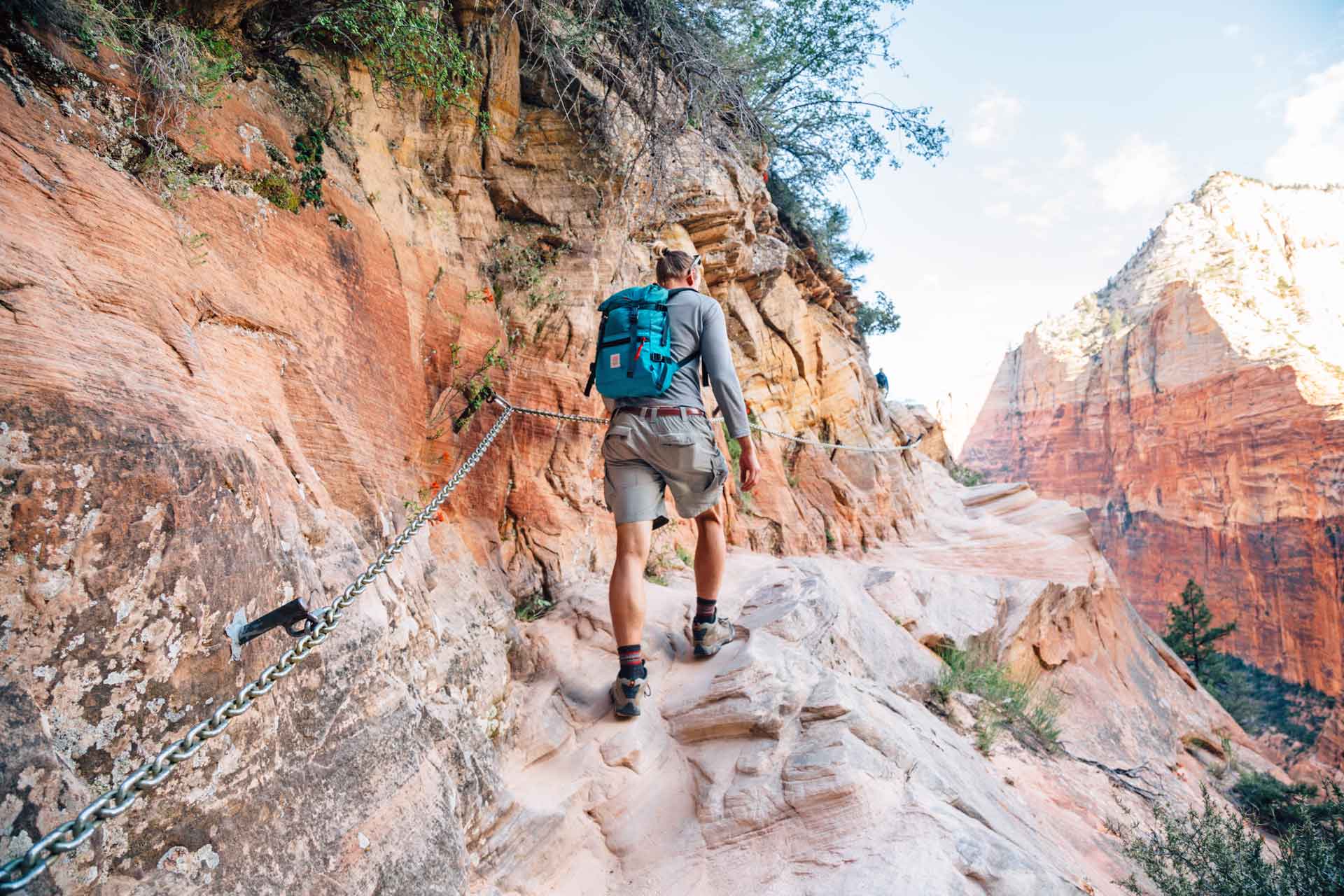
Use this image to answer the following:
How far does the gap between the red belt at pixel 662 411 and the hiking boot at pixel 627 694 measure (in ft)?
3.58

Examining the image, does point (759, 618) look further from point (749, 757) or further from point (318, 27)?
point (318, 27)

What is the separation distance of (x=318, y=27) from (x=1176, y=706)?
37.8 ft

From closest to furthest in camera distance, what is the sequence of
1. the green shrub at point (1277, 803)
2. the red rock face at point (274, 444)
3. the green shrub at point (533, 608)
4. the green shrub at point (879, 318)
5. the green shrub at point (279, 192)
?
the red rock face at point (274, 444) < the green shrub at point (279, 192) < the green shrub at point (533, 608) < the green shrub at point (1277, 803) < the green shrub at point (879, 318)

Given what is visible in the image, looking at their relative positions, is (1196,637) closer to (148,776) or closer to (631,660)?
(631,660)

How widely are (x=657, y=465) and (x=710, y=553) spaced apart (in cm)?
55

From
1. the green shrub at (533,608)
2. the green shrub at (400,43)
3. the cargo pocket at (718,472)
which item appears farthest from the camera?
the green shrub at (533,608)

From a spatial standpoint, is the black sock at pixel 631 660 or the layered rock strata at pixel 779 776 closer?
the layered rock strata at pixel 779 776

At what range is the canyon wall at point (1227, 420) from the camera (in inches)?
1348

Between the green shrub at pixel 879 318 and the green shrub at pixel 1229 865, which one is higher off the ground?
the green shrub at pixel 879 318

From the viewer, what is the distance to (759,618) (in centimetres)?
395

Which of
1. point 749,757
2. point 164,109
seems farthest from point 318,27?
point 749,757

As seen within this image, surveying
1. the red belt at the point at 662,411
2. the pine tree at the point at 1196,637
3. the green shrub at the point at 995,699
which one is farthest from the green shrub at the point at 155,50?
the pine tree at the point at 1196,637

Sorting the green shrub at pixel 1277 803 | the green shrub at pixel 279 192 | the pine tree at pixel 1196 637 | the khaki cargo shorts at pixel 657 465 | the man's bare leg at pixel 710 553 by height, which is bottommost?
the pine tree at pixel 1196 637

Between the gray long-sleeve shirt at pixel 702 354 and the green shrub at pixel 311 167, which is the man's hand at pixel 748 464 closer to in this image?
the gray long-sleeve shirt at pixel 702 354
